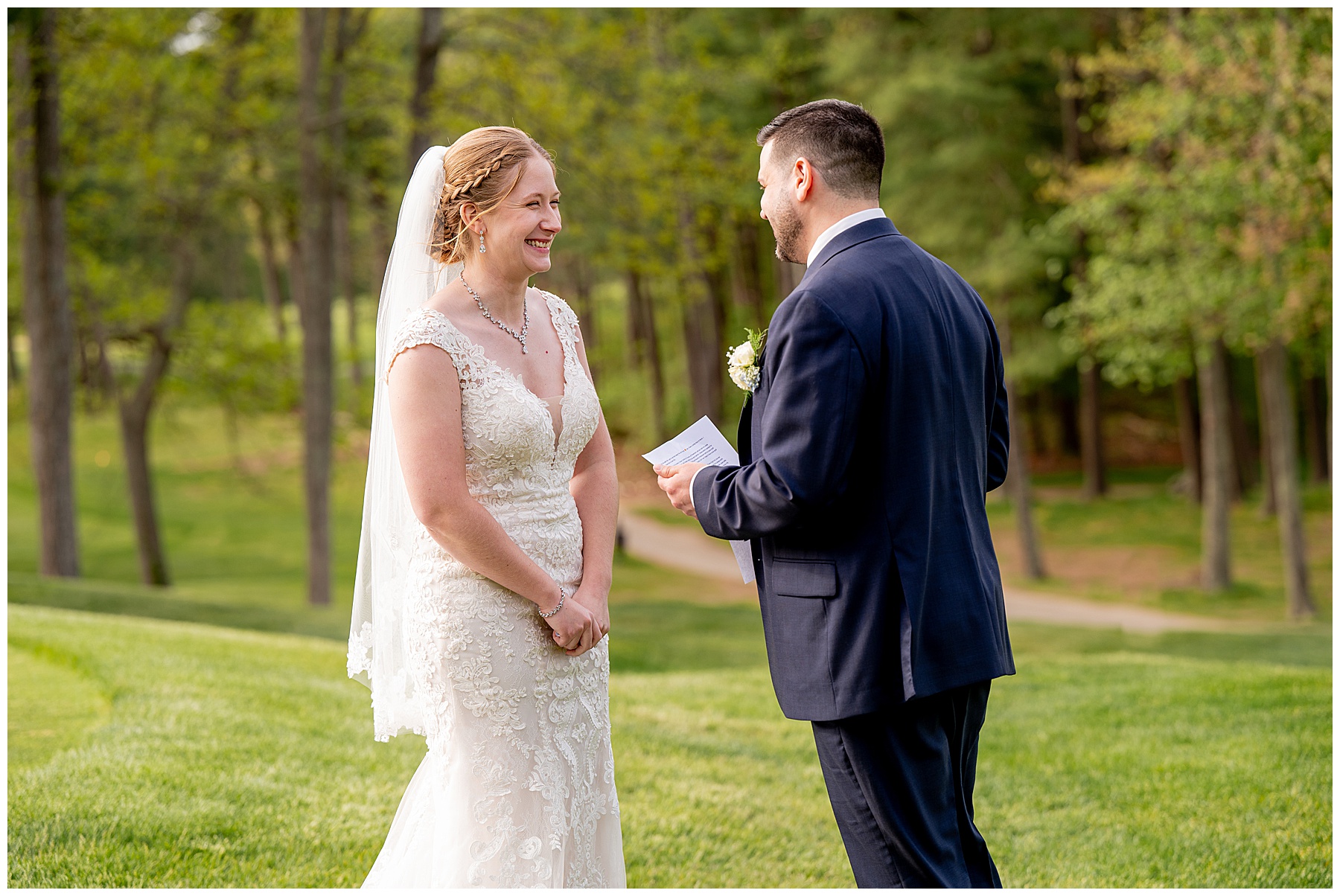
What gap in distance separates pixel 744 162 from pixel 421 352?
11435 mm

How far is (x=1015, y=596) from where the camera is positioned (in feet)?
60.6

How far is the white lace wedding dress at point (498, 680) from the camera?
3029mm

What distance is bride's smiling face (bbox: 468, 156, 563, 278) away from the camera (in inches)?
120

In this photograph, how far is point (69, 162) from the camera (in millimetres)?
13711

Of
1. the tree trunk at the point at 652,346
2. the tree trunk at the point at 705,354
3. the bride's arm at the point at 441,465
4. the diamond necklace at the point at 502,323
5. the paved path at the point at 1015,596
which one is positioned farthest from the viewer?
the tree trunk at the point at 652,346

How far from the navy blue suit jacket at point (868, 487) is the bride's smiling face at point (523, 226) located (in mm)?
746

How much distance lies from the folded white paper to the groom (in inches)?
6.9

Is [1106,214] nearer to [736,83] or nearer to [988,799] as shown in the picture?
[736,83]

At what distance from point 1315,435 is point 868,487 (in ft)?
89.6

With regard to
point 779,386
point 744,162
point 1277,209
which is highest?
point 744,162

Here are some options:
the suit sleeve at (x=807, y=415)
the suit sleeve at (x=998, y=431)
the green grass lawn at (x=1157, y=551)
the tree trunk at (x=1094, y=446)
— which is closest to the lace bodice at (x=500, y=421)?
the suit sleeve at (x=807, y=415)

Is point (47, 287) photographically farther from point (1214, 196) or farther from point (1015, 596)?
point (1015, 596)

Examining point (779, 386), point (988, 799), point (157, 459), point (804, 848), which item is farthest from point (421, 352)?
point (157, 459)

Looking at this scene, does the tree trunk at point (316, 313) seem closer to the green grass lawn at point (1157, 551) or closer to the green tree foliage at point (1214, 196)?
the green tree foliage at point (1214, 196)
